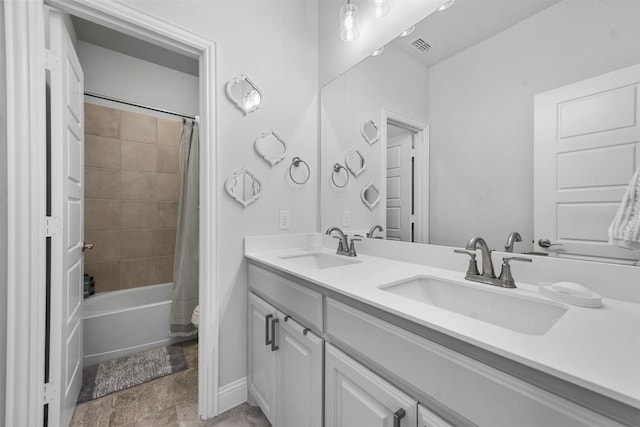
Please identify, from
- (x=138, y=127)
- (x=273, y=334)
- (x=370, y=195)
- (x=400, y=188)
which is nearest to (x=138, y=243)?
(x=138, y=127)

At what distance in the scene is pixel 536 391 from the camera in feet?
1.49

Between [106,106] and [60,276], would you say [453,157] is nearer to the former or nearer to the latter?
[60,276]

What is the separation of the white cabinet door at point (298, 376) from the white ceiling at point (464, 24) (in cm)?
127

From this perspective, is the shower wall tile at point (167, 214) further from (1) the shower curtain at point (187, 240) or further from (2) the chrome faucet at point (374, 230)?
(2) the chrome faucet at point (374, 230)

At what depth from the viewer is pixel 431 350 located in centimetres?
60

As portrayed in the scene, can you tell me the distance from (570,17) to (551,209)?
1.90 ft

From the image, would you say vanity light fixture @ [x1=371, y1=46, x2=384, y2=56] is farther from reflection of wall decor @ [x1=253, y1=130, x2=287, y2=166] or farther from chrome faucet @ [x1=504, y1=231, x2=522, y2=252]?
chrome faucet @ [x1=504, y1=231, x2=522, y2=252]

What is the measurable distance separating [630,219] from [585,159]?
0.64 feet

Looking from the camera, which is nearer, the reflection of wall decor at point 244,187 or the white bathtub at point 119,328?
the reflection of wall decor at point 244,187

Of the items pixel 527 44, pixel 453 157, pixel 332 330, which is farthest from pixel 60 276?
pixel 527 44

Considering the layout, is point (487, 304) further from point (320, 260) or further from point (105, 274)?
point (105, 274)

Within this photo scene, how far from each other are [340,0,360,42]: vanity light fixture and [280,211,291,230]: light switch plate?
1.05 m

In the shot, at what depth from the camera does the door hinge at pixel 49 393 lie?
1.13 m

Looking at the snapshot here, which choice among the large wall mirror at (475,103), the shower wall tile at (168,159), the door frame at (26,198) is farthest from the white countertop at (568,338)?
the shower wall tile at (168,159)
